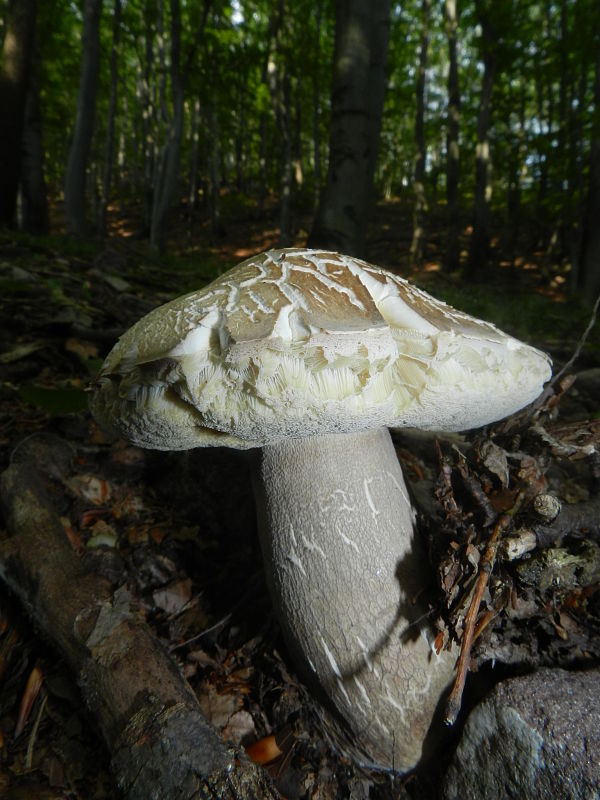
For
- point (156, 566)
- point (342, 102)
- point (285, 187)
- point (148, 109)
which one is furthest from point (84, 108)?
point (156, 566)

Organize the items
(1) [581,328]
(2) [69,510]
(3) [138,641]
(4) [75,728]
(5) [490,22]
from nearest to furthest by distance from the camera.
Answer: (3) [138,641] < (4) [75,728] < (2) [69,510] < (1) [581,328] < (5) [490,22]

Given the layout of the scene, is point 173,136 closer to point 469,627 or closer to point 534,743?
point 469,627

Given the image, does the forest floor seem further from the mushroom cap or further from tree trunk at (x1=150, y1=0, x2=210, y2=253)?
tree trunk at (x1=150, y1=0, x2=210, y2=253)

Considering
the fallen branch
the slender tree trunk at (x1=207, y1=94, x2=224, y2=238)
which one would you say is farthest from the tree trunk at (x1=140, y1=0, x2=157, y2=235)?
the fallen branch

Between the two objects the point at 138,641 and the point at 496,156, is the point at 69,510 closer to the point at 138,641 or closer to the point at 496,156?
the point at 138,641

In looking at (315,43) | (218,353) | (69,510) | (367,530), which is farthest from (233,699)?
(315,43)

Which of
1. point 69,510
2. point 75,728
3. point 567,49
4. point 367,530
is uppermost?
point 567,49

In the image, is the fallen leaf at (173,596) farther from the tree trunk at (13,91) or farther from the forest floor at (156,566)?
the tree trunk at (13,91)

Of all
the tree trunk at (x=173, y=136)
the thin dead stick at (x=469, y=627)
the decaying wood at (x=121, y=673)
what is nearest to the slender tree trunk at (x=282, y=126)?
the tree trunk at (x=173, y=136)
